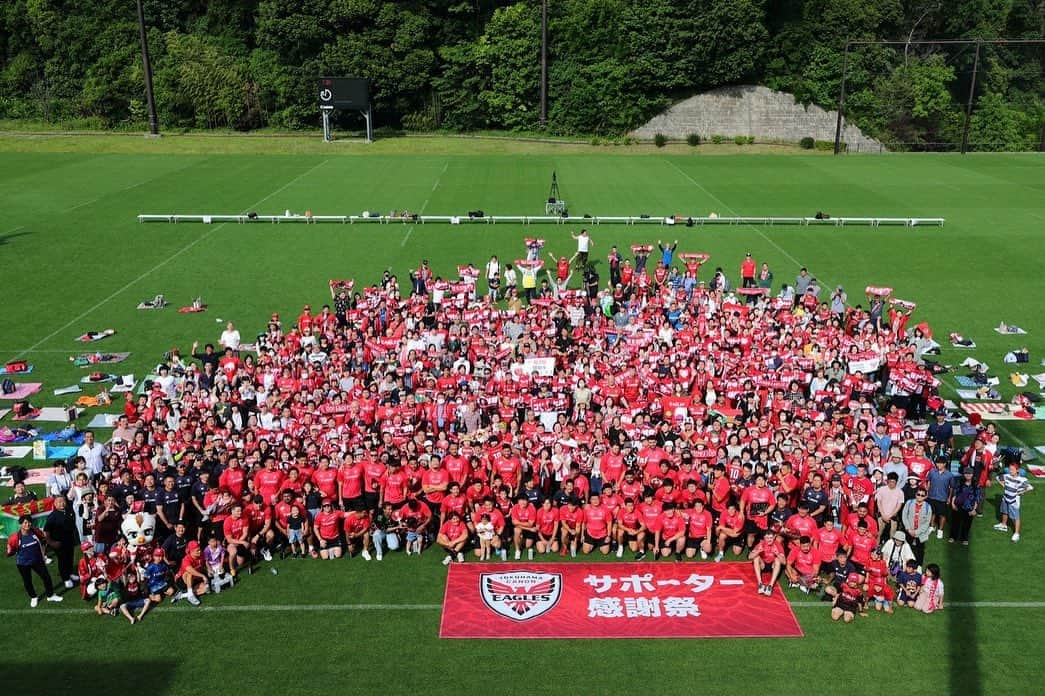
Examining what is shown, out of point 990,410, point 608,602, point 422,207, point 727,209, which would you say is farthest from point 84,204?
point 990,410

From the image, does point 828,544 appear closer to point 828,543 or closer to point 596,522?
point 828,543

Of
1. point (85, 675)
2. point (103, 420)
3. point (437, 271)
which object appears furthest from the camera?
point (437, 271)

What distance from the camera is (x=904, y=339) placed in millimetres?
20734

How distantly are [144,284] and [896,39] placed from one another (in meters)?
63.6

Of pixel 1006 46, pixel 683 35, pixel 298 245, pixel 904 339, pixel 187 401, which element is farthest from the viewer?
pixel 1006 46

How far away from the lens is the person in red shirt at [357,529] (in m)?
13.5

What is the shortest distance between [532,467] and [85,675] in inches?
275

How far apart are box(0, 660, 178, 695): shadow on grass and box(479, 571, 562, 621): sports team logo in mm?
4299

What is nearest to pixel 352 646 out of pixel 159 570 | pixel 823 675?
pixel 159 570

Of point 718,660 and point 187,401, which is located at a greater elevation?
point 187,401

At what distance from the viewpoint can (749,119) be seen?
64.8m

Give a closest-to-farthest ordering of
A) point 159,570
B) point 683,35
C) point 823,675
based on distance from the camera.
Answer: point 823,675, point 159,570, point 683,35

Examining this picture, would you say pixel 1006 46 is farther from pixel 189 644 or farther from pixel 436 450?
pixel 189 644

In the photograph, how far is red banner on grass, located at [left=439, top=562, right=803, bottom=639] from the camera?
1186cm
